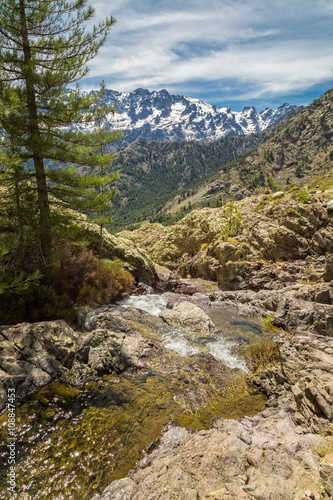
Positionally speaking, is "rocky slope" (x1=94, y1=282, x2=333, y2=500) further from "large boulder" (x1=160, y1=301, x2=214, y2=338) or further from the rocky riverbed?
"large boulder" (x1=160, y1=301, x2=214, y2=338)

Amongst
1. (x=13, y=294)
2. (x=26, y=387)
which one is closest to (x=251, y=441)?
(x=26, y=387)

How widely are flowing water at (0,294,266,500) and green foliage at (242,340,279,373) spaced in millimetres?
451

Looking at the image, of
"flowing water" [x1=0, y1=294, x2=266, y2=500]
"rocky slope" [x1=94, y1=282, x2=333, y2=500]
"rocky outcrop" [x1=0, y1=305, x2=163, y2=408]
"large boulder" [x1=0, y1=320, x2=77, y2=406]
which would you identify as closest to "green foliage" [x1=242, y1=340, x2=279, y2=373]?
"flowing water" [x1=0, y1=294, x2=266, y2=500]

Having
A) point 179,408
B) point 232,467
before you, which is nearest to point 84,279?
point 179,408

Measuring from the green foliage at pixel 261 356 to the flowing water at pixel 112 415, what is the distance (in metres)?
0.45

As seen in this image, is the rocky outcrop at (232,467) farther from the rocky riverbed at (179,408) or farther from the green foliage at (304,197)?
the green foliage at (304,197)

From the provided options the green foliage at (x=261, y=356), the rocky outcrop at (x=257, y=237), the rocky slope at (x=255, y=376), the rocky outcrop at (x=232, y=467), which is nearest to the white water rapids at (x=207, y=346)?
the green foliage at (x=261, y=356)

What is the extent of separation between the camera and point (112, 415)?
734 centimetres

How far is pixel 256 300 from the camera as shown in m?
18.4

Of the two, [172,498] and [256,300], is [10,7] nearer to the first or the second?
[172,498]

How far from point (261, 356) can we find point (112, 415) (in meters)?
6.74

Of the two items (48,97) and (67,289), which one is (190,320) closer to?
(67,289)

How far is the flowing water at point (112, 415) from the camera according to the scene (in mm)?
5582

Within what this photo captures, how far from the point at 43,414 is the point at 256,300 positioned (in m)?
15.6
